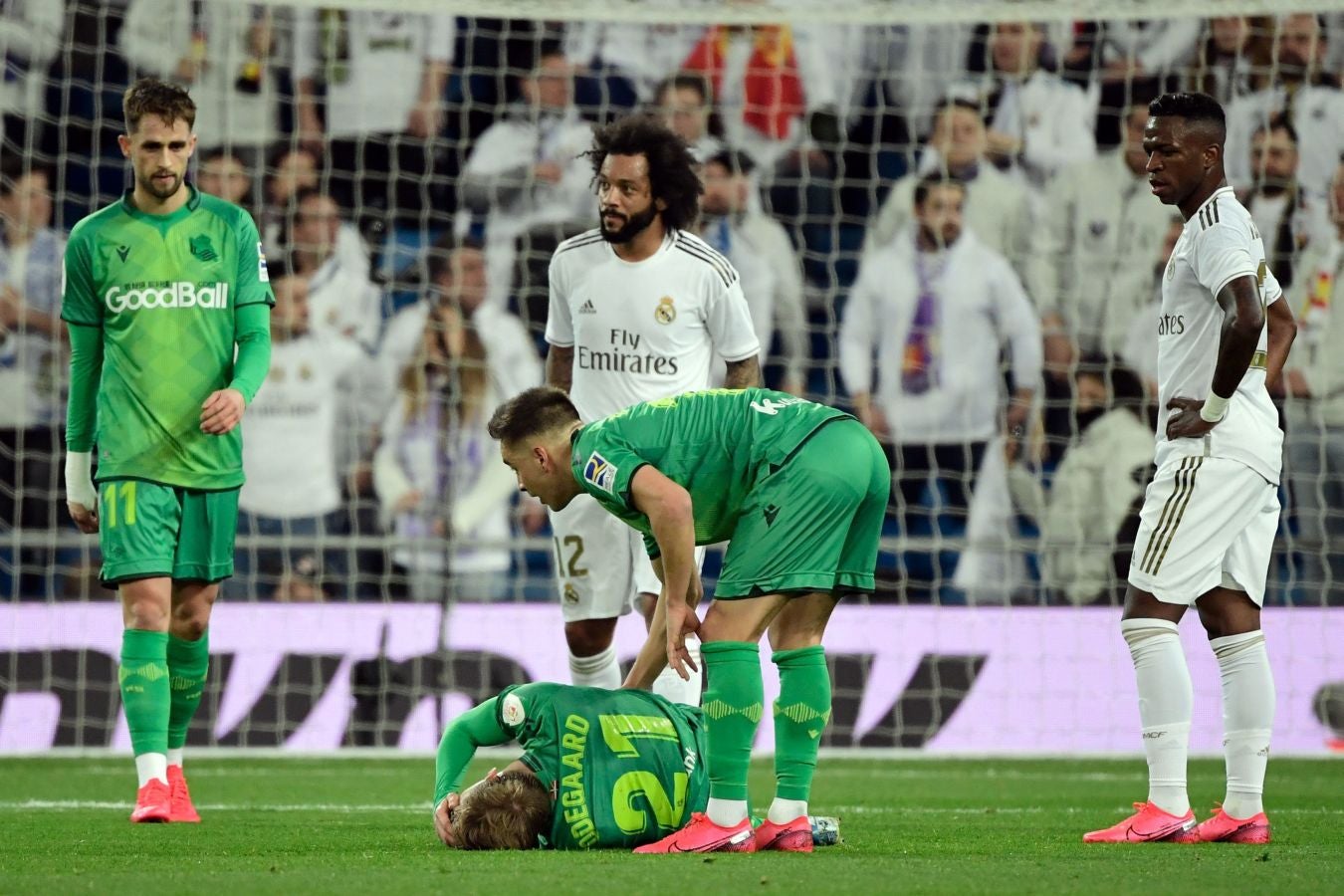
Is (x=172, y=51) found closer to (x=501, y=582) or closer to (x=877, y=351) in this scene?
(x=501, y=582)

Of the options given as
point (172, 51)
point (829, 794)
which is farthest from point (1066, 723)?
point (172, 51)

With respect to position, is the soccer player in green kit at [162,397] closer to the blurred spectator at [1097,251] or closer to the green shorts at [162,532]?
the green shorts at [162,532]

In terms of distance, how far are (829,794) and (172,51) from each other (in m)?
6.69

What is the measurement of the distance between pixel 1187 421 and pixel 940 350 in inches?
229

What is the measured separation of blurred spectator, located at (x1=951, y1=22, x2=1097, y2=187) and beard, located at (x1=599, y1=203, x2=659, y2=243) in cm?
560

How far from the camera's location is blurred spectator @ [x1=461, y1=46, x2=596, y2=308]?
1148 cm

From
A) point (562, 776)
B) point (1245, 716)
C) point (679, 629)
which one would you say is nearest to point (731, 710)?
point (679, 629)

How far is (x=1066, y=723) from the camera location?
30.7 feet

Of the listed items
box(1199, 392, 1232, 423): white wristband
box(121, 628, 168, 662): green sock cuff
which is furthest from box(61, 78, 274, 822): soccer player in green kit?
box(1199, 392, 1232, 423): white wristband

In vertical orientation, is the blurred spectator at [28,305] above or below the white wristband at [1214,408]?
above

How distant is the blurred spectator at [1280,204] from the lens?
10.6 metres

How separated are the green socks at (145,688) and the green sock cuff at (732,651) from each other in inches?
84.2

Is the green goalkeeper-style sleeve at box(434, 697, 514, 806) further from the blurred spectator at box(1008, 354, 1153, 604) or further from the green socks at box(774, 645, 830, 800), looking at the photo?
the blurred spectator at box(1008, 354, 1153, 604)

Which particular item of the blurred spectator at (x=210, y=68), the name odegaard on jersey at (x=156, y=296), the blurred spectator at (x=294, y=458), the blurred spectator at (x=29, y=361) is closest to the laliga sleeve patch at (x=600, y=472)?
the name odegaard on jersey at (x=156, y=296)
